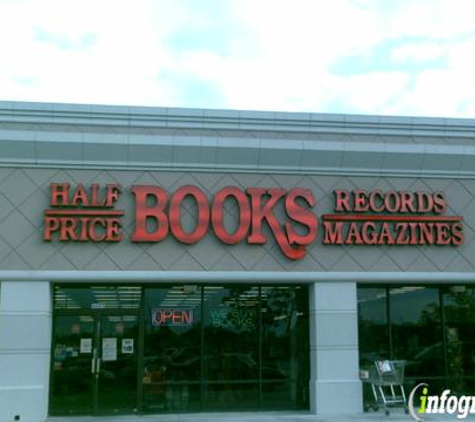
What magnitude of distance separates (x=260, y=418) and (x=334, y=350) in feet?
7.97

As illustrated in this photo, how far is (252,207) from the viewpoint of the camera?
16.8 m

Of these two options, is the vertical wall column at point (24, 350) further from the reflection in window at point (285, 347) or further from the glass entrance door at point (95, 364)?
the reflection in window at point (285, 347)

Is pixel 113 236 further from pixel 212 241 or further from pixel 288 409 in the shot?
pixel 288 409

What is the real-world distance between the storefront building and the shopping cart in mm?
430

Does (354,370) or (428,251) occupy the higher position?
(428,251)

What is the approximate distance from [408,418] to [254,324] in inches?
166

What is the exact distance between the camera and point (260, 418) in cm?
1580

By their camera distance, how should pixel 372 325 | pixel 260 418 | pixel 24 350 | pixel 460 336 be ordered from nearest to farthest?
pixel 24 350
pixel 260 418
pixel 372 325
pixel 460 336

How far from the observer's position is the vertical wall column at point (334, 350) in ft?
53.8

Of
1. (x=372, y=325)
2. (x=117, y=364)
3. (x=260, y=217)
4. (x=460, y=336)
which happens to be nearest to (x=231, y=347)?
(x=117, y=364)

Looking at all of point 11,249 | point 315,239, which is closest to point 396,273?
point 315,239

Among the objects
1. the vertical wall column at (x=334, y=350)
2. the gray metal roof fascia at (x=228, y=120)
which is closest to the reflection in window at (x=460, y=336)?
the vertical wall column at (x=334, y=350)

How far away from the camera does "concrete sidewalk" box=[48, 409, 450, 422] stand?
1546 cm

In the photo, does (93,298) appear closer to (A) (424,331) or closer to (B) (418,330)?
(B) (418,330)
